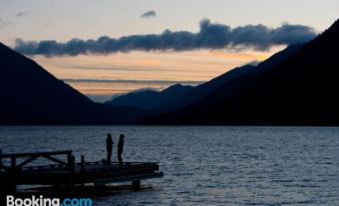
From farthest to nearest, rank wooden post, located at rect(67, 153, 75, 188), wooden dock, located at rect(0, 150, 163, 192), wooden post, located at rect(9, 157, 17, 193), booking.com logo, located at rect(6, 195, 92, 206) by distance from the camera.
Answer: wooden post, located at rect(67, 153, 75, 188) < wooden dock, located at rect(0, 150, 163, 192) < wooden post, located at rect(9, 157, 17, 193) < booking.com logo, located at rect(6, 195, 92, 206)

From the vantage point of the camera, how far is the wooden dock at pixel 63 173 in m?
39.6

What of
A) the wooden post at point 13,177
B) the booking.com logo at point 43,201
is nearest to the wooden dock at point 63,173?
the wooden post at point 13,177

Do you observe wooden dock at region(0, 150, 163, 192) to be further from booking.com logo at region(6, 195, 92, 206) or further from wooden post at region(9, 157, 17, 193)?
booking.com logo at region(6, 195, 92, 206)

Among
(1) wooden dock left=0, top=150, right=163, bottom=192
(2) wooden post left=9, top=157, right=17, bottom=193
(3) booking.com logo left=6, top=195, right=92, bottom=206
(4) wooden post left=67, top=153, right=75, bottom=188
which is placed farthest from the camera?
(4) wooden post left=67, top=153, right=75, bottom=188

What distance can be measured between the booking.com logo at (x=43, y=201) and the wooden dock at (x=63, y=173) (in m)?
0.91

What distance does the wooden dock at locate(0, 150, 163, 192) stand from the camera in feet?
130

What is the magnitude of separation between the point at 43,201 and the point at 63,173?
8.18 ft

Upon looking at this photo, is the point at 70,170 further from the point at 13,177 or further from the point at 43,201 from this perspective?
the point at 13,177

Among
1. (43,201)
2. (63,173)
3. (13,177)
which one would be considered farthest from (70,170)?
(13,177)

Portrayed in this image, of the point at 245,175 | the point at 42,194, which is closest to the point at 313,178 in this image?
the point at 245,175

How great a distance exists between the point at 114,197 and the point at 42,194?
18.7ft

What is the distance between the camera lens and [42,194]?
4206 cm

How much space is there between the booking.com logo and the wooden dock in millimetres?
907

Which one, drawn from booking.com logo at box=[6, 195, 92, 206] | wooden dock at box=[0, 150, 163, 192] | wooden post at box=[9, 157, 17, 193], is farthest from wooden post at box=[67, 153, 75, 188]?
wooden post at box=[9, 157, 17, 193]
